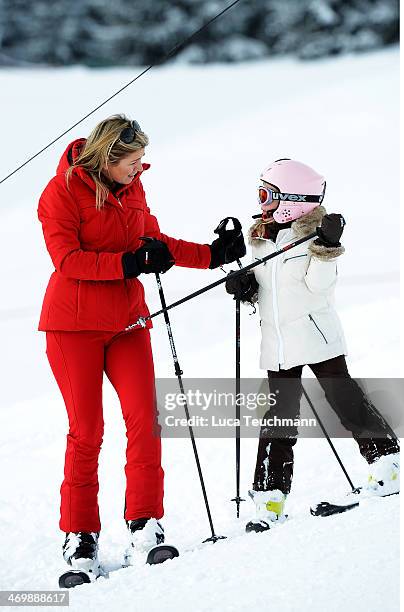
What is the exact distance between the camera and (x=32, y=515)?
4418mm

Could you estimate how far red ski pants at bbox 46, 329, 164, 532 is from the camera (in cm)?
336

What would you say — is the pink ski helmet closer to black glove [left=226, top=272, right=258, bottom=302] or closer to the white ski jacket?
the white ski jacket

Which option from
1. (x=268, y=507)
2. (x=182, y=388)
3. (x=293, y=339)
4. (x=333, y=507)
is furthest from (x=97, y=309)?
(x=333, y=507)

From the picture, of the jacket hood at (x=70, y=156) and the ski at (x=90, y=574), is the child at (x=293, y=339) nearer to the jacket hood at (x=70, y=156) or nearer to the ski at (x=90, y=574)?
the ski at (x=90, y=574)

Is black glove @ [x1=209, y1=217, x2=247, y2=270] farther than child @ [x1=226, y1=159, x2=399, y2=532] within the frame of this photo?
Yes

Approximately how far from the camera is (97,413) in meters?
3.40

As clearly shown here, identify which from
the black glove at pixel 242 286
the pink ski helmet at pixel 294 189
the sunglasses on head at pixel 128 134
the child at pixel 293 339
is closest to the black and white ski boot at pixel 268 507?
the child at pixel 293 339

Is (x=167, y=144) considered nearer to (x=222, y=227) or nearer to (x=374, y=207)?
(x=374, y=207)

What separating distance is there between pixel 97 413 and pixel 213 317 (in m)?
5.49

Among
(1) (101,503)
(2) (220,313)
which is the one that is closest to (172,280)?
(2) (220,313)

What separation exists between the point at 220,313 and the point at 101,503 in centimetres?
462

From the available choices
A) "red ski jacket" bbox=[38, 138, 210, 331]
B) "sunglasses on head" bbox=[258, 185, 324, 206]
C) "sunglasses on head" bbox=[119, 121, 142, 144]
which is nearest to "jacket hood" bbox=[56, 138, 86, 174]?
"red ski jacket" bbox=[38, 138, 210, 331]

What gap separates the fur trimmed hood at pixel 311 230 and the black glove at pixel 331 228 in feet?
0.13

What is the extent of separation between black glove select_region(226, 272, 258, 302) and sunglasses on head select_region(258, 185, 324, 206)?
0.30m
